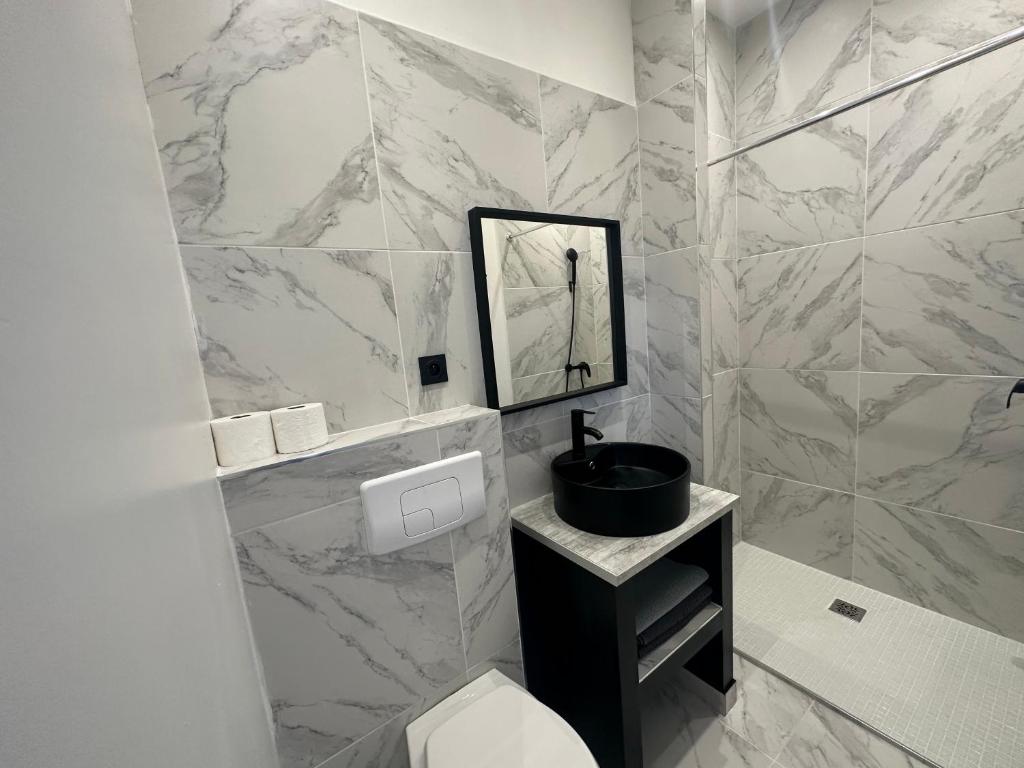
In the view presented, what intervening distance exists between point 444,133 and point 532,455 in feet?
3.53

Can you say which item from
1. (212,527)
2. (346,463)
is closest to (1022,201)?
(346,463)

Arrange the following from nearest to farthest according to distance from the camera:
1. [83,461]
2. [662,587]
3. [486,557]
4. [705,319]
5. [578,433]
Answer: [83,461] → [486,557] → [662,587] → [578,433] → [705,319]

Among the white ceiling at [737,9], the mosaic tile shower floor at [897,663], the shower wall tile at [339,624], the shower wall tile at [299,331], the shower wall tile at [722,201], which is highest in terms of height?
the white ceiling at [737,9]

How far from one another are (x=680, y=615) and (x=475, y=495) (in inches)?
30.3

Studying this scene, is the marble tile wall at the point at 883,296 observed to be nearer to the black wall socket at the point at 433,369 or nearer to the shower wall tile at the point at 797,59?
the shower wall tile at the point at 797,59

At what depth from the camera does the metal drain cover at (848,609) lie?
1.69 metres

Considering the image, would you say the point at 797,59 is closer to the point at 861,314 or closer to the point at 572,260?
the point at 861,314

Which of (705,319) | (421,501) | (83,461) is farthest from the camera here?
(705,319)

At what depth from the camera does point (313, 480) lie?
891 mm

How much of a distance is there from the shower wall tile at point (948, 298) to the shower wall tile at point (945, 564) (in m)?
0.61

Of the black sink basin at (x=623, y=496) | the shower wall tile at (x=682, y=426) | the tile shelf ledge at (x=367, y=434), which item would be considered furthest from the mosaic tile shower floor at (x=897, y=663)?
the tile shelf ledge at (x=367, y=434)

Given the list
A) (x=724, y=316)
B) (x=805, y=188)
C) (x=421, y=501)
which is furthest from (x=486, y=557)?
(x=805, y=188)

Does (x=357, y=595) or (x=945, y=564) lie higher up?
(x=357, y=595)

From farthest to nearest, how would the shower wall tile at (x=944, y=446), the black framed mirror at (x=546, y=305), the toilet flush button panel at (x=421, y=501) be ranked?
the shower wall tile at (x=944, y=446) → the black framed mirror at (x=546, y=305) → the toilet flush button panel at (x=421, y=501)
